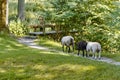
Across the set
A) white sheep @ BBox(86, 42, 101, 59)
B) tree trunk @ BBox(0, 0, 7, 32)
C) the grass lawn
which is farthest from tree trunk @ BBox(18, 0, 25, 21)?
the grass lawn

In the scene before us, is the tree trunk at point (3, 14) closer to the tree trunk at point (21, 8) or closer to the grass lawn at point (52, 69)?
the tree trunk at point (21, 8)

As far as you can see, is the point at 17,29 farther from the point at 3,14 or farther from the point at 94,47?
the point at 94,47

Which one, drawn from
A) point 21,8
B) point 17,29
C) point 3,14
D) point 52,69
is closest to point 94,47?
point 52,69

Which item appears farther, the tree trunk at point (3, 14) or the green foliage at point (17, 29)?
the green foliage at point (17, 29)

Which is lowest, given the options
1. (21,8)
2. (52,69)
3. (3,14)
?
(52,69)

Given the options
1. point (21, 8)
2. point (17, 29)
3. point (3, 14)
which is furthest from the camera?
point (21, 8)

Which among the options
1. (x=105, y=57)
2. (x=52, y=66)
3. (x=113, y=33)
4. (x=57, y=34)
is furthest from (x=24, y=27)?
(x=52, y=66)

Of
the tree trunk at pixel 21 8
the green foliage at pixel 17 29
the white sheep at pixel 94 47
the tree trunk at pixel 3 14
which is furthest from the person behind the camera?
the tree trunk at pixel 21 8

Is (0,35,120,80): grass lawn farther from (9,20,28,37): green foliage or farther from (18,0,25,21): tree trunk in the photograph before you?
(18,0,25,21): tree trunk

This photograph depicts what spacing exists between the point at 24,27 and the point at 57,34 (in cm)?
295

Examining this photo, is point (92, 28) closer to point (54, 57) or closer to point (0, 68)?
point (54, 57)

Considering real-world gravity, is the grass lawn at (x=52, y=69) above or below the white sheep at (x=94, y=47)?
above

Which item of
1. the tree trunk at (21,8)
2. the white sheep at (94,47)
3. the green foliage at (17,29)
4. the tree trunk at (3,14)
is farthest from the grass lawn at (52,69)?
the tree trunk at (21,8)

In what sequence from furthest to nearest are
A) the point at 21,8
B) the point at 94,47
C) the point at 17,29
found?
1. the point at 21,8
2. the point at 17,29
3. the point at 94,47
